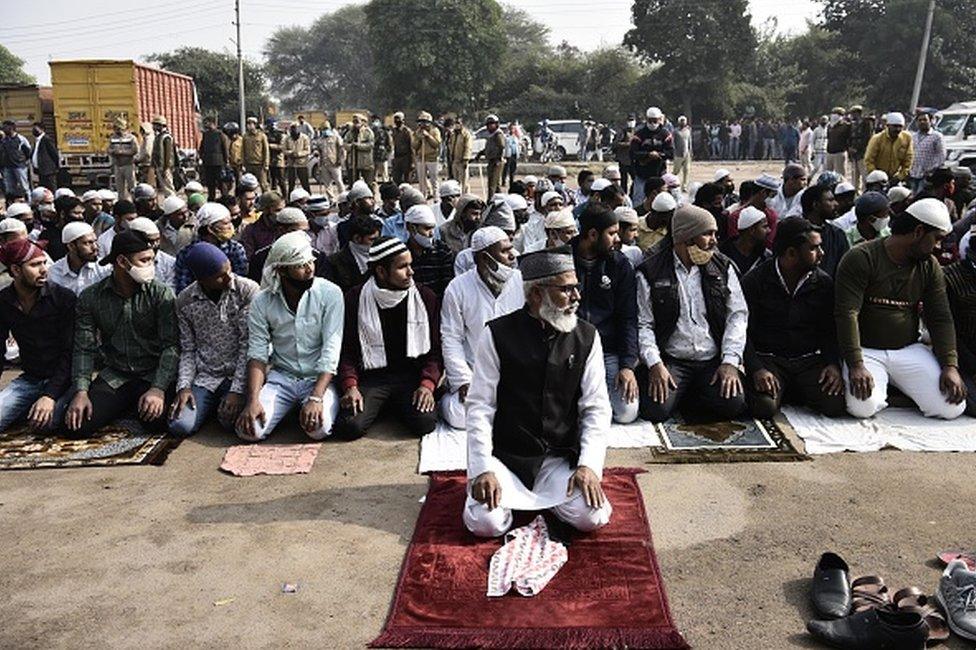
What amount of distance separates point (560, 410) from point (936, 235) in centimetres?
279

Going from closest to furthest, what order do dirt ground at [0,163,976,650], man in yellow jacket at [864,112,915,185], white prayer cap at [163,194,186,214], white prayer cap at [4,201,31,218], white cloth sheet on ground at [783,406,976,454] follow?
1. dirt ground at [0,163,976,650]
2. white cloth sheet on ground at [783,406,976,454]
3. white prayer cap at [163,194,186,214]
4. white prayer cap at [4,201,31,218]
5. man in yellow jacket at [864,112,915,185]

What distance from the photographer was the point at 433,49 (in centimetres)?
3956

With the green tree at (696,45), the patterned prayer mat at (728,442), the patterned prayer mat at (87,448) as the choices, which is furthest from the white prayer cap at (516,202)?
the green tree at (696,45)

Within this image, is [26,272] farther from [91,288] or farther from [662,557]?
[662,557]

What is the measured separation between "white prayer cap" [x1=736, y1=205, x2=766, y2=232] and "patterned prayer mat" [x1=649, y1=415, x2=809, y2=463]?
5.34ft

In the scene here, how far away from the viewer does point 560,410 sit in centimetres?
398

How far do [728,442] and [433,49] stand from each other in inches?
1456

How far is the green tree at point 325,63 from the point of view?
70250 mm

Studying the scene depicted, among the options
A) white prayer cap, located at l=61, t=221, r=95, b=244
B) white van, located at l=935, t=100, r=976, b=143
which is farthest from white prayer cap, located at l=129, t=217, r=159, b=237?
white van, located at l=935, t=100, r=976, b=143

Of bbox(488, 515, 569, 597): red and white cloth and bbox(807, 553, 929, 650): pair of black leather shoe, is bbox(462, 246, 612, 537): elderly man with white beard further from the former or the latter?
bbox(807, 553, 929, 650): pair of black leather shoe

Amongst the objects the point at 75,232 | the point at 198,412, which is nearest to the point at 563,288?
the point at 198,412

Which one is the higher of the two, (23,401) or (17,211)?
(17,211)

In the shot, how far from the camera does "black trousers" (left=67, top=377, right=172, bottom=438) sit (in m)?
5.43

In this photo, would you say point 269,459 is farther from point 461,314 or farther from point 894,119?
point 894,119
